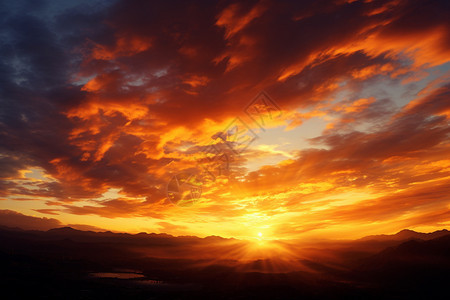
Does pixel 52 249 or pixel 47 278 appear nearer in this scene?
pixel 47 278

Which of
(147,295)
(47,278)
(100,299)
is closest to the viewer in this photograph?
(100,299)

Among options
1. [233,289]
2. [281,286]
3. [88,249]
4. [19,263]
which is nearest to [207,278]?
[233,289]

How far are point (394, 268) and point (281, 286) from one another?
38.4 meters

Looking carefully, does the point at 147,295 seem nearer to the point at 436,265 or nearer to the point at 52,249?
the point at 436,265

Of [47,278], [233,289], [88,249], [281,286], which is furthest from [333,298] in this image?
[88,249]

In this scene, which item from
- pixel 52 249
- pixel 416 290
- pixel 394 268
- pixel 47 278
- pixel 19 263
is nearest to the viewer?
pixel 416 290

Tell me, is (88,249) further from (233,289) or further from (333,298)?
(333,298)

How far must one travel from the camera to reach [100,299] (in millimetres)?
47344

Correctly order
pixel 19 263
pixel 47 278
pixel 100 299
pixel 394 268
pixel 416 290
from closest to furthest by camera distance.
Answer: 1. pixel 100 299
2. pixel 416 290
3. pixel 47 278
4. pixel 394 268
5. pixel 19 263

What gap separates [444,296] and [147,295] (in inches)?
2391

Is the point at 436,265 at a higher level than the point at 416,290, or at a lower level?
higher

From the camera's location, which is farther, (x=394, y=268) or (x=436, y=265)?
(x=394, y=268)

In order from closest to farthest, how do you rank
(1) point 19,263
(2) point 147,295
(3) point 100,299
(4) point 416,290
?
(3) point 100,299 → (2) point 147,295 → (4) point 416,290 → (1) point 19,263

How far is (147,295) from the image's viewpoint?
171ft
